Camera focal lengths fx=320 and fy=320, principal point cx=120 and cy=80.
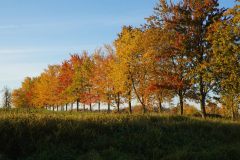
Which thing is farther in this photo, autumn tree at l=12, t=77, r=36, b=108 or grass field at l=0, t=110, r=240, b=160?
autumn tree at l=12, t=77, r=36, b=108

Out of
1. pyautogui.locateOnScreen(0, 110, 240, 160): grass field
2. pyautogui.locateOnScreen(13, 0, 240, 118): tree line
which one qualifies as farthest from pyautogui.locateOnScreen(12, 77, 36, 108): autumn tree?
pyautogui.locateOnScreen(0, 110, 240, 160): grass field

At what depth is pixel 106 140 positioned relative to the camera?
12188 millimetres

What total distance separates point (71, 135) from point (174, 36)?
55.0ft

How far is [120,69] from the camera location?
33.5m

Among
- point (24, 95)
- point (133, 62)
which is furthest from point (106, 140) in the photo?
point (24, 95)

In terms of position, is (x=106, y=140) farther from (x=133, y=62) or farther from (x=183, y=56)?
(x=133, y=62)

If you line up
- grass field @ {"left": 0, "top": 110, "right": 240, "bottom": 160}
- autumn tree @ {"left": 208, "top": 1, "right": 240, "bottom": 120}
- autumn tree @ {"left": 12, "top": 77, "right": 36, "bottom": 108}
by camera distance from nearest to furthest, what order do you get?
grass field @ {"left": 0, "top": 110, "right": 240, "bottom": 160}, autumn tree @ {"left": 208, "top": 1, "right": 240, "bottom": 120}, autumn tree @ {"left": 12, "top": 77, "right": 36, "bottom": 108}

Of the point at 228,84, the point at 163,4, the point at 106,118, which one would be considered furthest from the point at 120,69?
the point at 106,118

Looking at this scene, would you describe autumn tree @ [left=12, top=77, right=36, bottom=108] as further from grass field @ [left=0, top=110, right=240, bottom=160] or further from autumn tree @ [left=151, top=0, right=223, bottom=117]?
grass field @ [left=0, top=110, right=240, bottom=160]

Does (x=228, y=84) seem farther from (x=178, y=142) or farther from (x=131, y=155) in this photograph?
(x=131, y=155)

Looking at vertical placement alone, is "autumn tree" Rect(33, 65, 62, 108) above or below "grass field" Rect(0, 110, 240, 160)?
above

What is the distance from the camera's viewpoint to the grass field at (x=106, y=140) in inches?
426

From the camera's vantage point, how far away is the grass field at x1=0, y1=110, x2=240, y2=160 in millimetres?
10812

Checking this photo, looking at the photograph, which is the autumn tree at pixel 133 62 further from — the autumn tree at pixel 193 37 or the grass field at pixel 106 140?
the grass field at pixel 106 140
